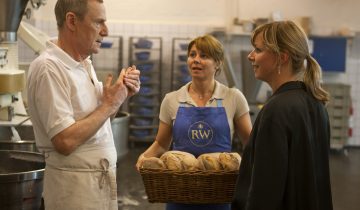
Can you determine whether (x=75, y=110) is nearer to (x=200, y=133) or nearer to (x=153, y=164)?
(x=153, y=164)

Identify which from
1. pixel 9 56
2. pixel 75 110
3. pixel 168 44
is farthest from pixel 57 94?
pixel 168 44

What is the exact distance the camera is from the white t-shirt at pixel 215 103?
243cm

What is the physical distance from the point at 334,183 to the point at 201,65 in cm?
369

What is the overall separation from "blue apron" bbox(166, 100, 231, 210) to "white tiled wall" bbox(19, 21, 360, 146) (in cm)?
501

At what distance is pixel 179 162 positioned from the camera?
2025 mm

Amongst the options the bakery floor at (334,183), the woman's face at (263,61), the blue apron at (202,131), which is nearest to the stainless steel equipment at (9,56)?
the blue apron at (202,131)

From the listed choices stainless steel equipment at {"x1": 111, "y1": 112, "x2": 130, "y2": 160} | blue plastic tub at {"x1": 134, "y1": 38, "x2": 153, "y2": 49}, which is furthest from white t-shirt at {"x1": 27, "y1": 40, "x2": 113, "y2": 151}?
blue plastic tub at {"x1": 134, "y1": 38, "x2": 153, "y2": 49}

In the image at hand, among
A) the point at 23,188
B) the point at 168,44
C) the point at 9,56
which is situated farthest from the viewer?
the point at 168,44

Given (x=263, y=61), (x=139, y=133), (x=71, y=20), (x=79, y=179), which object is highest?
(x=71, y=20)

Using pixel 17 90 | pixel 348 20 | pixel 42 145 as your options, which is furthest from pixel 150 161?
pixel 348 20

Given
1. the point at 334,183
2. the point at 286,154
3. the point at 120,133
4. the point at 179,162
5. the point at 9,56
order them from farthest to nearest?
the point at 334,183 → the point at 120,133 → the point at 9,56 → the point at 179,162 → the point at 286,154

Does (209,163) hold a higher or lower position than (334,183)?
higher

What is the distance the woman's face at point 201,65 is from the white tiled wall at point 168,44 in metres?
4.90

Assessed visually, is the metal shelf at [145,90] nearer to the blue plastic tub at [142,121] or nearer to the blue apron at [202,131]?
the blue plastic tub at [142,121]
